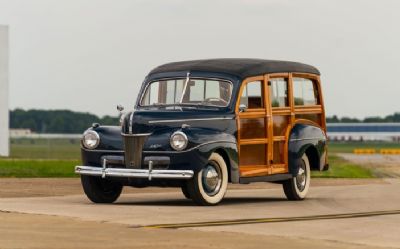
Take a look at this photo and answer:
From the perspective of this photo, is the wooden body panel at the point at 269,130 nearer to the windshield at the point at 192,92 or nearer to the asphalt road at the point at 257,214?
the windshield at the point at 192,92

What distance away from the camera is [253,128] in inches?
704

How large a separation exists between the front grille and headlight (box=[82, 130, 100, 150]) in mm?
614

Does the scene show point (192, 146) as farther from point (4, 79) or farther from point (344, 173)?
point (4, 79)

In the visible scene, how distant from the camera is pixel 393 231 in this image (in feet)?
42.0

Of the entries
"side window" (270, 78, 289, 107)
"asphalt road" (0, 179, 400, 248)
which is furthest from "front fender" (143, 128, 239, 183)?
"side window" (270, 78, 289, 107)

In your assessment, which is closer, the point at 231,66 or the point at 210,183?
the point at 210,183

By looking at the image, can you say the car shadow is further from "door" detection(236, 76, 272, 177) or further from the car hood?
the car hood

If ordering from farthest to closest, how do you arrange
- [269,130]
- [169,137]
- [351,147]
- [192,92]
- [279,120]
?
1. [351,147]
2. [279,120]
3. [269,130]
4. [192,92]
5. [169,137]

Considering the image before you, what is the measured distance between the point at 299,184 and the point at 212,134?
3517mm

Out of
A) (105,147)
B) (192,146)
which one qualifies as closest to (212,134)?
(192,146)

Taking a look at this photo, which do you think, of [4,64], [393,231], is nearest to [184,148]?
[393,231]

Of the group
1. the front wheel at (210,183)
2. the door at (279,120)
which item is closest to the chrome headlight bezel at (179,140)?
the front wheel at (210,183)

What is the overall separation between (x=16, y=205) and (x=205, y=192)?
2.93 meters

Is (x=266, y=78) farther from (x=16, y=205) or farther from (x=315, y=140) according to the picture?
(x=16, y=205)
